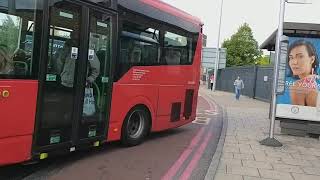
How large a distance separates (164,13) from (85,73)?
359cm

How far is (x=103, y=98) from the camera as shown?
850 centimetres

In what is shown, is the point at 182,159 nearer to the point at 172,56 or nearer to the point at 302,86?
the point at 172,56

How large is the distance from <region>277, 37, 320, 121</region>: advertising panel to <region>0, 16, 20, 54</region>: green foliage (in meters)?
7.73

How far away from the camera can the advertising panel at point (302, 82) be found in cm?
1228

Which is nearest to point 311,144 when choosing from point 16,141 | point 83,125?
point 83,125

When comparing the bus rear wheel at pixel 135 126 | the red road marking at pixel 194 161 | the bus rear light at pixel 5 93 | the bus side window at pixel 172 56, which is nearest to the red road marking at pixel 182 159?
the red road marking at pixel 194 161

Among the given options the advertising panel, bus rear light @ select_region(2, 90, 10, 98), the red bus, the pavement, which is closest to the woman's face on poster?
the advertising panel

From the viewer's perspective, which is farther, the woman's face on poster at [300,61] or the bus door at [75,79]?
the woman's face on poster at [300,61]

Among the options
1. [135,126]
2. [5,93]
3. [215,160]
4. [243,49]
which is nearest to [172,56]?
[135,126]

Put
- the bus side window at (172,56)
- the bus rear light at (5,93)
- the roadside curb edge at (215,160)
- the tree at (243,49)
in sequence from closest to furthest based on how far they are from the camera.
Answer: the bus rear light at (5,93)
the roadside curb edge at (215,160)
the bus side window at (172,56)
the tree at (243,49)

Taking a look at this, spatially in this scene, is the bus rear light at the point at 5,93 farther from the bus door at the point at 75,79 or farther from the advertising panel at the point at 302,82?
the advertising panel at the point at 302,82

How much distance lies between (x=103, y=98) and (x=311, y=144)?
5.50 meters

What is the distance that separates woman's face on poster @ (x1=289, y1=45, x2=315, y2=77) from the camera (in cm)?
→ 1230

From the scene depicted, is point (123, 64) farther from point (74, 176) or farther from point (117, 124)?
point (74, 176)
